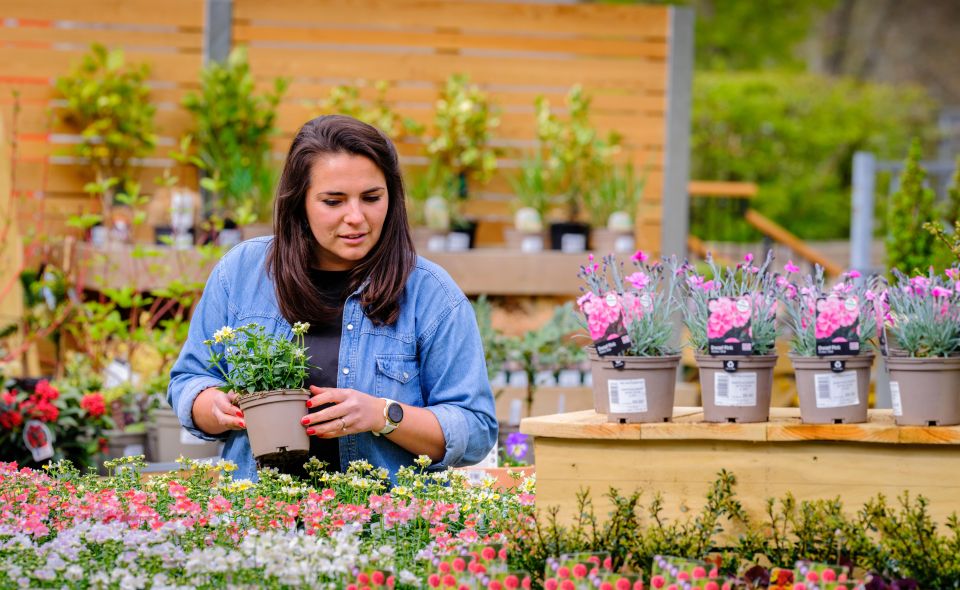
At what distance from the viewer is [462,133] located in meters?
6.20

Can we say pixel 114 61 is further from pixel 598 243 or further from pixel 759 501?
pixel 759 501

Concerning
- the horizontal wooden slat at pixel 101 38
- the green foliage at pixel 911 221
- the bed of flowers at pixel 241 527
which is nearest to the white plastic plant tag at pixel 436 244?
the horizontal wooden slat at pixel 101 38

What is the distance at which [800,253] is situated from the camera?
10.4 metres

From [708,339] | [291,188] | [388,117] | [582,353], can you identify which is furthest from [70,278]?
[708,339]

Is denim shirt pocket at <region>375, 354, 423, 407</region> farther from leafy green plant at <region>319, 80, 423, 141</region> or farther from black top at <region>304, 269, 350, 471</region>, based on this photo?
leafy green plant at <region>319, 80, 423, 141</region>

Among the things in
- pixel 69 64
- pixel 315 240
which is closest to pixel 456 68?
pixel 69 64

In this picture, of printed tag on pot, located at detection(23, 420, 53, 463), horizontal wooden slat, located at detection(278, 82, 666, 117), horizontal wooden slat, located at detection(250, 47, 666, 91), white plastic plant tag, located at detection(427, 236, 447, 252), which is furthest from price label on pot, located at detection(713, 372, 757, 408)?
horizontal wooden slat, located at detection(250, 47, 666, 91)

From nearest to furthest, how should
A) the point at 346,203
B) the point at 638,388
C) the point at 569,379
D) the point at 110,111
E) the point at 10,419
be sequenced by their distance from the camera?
the point at 638,388 → the point at 346,203 → the point at 10,419 → the point at 569,379 → the point at 110,111

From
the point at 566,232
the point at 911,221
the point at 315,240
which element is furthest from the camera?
the point at 566,232

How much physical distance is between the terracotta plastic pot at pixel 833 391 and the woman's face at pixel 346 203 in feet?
2.94

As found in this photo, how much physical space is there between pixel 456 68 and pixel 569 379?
7.73 feet

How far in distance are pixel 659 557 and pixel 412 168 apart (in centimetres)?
474

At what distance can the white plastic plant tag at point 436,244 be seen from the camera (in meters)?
6.00

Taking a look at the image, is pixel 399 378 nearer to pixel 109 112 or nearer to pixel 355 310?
pixel 355 310
